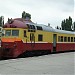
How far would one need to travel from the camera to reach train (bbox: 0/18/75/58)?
26.4 m

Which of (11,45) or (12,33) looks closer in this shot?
(11,45)

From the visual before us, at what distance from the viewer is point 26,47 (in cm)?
2781

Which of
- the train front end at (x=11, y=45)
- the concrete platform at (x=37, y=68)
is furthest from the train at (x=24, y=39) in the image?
the concrete platform at (x=37, y=68)

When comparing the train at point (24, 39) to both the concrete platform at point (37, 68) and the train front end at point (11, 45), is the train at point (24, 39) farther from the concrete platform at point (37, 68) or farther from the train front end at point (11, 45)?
the concrete platform at point (37, 68)

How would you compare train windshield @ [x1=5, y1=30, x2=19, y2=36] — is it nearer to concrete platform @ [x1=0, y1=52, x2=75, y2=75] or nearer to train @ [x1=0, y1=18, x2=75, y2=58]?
train @ [x1=0, y1=18, x2=75, y2=58]

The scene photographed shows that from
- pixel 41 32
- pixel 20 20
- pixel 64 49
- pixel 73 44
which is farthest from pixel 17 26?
pixel 73 44

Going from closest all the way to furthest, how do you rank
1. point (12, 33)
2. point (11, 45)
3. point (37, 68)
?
point (37, 68) < point (11, 45) < point (12, 33)

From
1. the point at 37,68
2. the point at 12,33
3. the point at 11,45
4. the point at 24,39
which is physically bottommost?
the point at 37,68

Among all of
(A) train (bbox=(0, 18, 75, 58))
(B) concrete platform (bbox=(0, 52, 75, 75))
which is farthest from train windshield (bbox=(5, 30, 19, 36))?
(B) concrete platform (bbox=(0, 52, 75, 75))

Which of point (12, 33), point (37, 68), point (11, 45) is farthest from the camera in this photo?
point (12, 33)

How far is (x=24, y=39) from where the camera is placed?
90.0 feet

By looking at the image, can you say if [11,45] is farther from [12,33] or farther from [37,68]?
[37,68]

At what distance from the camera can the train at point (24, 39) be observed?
26422 millimetres

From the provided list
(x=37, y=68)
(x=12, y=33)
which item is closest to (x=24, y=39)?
(x=12, y=33)
